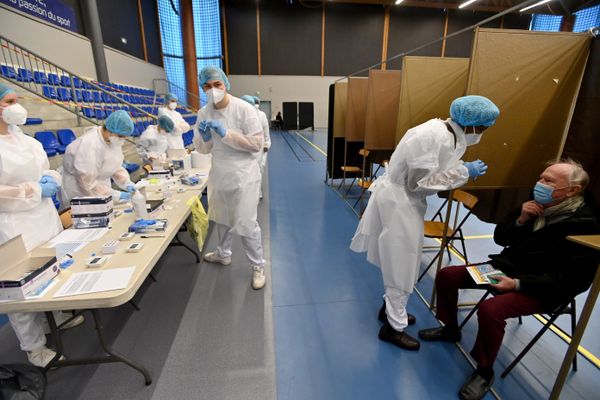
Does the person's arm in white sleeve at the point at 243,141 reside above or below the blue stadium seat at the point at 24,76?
below

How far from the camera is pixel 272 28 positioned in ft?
43.6

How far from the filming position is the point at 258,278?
2.44 meters

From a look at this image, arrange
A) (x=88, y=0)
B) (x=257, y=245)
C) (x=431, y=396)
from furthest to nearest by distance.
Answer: (x=88, y=0), (x=257, y=245), (x=431, y=396)

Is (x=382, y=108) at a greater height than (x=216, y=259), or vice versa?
(x=382, y=108)

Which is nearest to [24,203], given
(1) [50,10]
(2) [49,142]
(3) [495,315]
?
(3) [495,315]

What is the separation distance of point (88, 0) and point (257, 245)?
8994 mm

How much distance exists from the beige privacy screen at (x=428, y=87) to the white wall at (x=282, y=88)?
11763 mm

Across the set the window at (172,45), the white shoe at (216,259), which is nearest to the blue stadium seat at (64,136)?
the white shoe at (216,259)

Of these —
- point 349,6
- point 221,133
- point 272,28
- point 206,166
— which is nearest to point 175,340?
point 221,133

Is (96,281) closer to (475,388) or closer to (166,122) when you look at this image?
(475,388)

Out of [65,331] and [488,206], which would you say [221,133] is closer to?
[65,331]

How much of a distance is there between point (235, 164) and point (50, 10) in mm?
7840

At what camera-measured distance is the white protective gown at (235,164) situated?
218cm

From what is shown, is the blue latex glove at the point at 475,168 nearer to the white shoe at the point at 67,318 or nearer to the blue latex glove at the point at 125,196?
the blue latex glove at the point at 125,196
